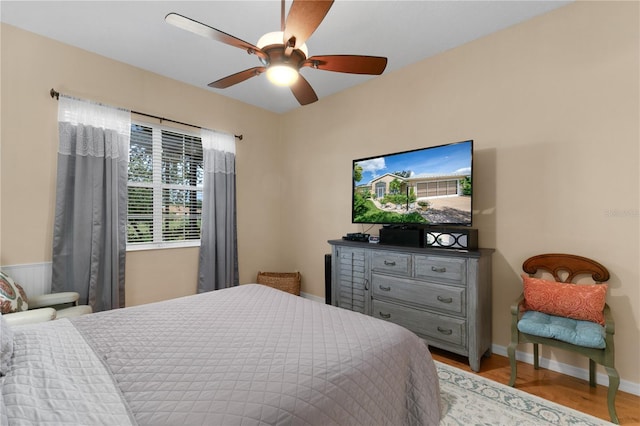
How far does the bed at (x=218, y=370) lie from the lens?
895 millimetres

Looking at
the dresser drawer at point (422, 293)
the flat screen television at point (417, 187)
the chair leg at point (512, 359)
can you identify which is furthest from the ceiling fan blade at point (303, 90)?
the chair leg at point (512, 359)

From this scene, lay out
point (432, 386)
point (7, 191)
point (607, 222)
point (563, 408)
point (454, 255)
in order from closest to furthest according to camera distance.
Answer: point (432, 386)
point (563, 408)
point (607, 222)
point (454, 255)
point (7, 191)

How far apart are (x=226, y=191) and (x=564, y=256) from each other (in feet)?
11.5

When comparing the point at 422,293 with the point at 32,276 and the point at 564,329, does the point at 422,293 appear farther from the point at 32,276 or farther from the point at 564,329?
the point at 32,276

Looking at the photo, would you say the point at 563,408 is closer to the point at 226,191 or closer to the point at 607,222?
the point at 607,222

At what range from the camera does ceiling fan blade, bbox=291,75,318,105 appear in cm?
208

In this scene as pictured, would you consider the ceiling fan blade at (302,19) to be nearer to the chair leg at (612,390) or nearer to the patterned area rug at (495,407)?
the patterned area rug at (495,407)

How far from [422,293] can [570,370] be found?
46.2 inches

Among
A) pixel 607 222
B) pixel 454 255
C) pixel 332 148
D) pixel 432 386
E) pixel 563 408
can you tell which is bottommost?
pixel 563 408

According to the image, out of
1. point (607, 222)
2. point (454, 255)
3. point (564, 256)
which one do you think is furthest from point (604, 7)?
point (454, 255)

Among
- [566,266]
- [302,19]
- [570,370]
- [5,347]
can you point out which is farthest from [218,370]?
[570,370]

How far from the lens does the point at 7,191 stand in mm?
2516

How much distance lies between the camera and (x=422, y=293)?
101 inches

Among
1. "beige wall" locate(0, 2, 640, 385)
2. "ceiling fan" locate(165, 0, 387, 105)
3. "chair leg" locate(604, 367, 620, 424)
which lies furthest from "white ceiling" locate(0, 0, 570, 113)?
"chair leg" locate(604, 367, 620, 424)
